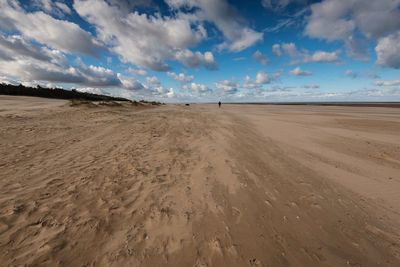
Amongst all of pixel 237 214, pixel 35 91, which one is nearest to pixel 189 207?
pixel 237 214

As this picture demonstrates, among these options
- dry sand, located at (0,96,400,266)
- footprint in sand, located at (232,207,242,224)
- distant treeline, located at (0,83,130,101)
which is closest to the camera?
dry sand, located at (0,96,400,266)

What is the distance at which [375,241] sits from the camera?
3904mm

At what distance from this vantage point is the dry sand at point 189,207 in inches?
131

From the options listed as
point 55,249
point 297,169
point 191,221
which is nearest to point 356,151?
point 297,169

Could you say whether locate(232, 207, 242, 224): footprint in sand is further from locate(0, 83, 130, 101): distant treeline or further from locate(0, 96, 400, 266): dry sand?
locate(0, 83, 130, 101): distant treeline

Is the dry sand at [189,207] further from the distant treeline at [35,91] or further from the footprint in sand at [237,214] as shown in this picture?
the distant treeline at [35,91]

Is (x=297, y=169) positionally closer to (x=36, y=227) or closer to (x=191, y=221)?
(x=191, y=221)

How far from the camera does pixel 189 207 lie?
4570mm

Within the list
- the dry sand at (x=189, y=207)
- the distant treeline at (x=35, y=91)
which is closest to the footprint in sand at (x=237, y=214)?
the dry sand at (x=189, y=207)

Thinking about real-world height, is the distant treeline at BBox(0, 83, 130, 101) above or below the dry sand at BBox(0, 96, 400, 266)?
above

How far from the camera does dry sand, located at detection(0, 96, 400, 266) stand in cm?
332

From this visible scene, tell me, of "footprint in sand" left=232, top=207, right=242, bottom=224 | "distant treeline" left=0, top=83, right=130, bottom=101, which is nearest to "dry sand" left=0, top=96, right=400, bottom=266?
"footprint in sand" left=232, top=207, right=242, bottom=224

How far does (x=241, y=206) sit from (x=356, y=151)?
8.37m

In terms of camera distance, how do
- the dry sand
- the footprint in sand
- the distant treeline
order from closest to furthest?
1. the dry sand
2. the footprint in sand
3. the distant treeline
